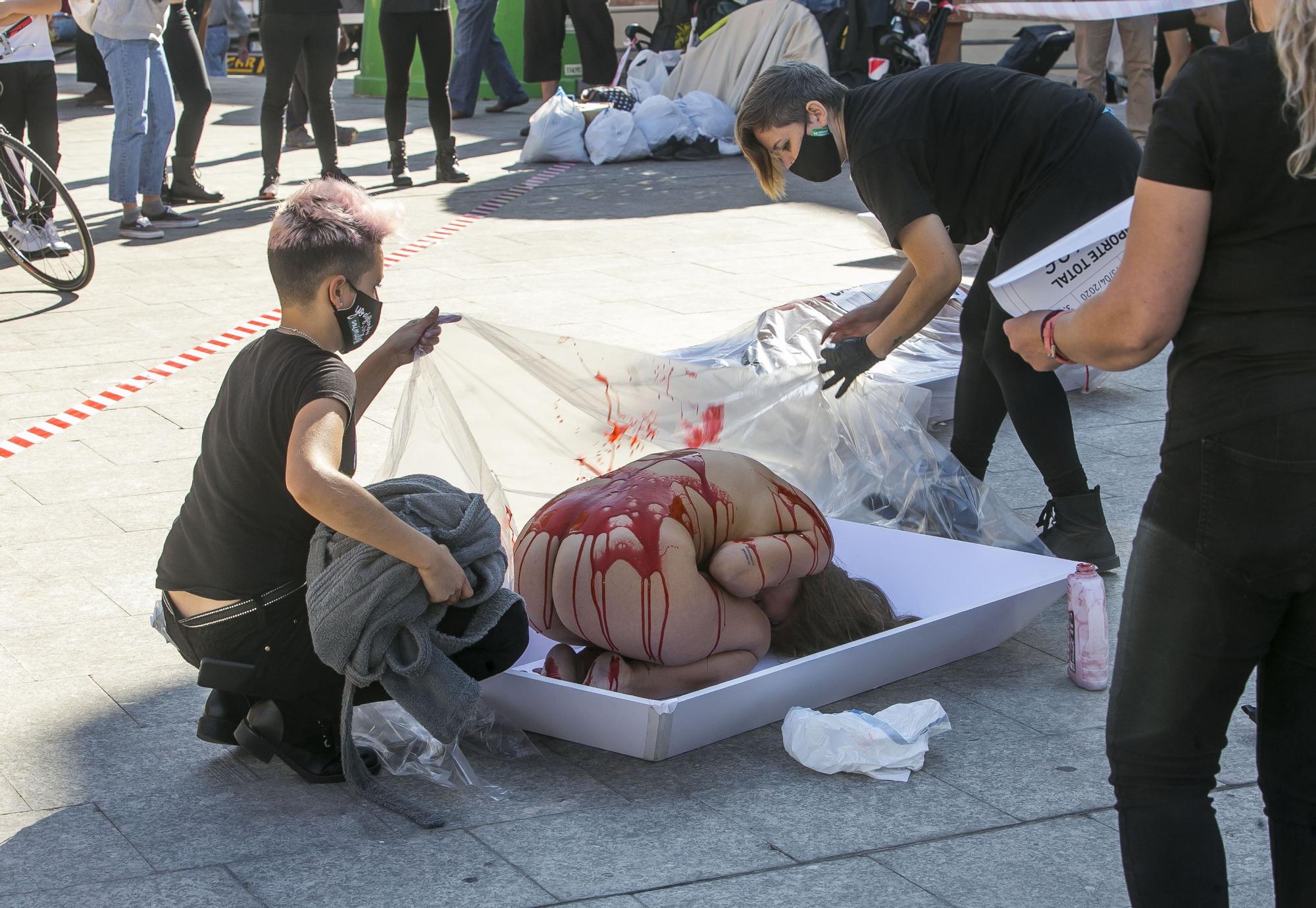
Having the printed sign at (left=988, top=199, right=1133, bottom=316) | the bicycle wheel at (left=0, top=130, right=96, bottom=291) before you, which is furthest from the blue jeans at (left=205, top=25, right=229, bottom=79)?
the printed sign at (left=988, top=199, right=1133, bottom=316)

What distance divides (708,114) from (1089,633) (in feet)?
26.7

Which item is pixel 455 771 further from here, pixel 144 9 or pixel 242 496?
pixel 144 9

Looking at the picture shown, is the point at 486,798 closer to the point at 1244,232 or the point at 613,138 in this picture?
the point at 1244,232

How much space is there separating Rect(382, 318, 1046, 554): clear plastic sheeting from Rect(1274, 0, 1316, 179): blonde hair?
205cm

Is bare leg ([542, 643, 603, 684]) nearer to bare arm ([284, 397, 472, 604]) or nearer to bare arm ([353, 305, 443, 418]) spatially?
bare arm ([284, 397, 472, 604])

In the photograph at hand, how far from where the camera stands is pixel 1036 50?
33.9ft

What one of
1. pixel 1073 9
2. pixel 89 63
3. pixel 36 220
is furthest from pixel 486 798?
pixel 89 63

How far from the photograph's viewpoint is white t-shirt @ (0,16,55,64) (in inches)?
241

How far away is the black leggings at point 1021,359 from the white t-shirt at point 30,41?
176 inches

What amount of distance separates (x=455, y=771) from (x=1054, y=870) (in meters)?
1.04

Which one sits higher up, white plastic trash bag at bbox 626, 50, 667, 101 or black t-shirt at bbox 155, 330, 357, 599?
white plastic trash bag at bbox 626, 50, 667, 101

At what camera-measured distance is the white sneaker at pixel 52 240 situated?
615 centimetres

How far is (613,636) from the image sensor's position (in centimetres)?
272

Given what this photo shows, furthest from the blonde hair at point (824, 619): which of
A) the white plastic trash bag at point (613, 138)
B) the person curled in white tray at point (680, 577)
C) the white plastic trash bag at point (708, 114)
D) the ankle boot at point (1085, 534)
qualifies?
the white plastic trash bag at point (708, 114)
